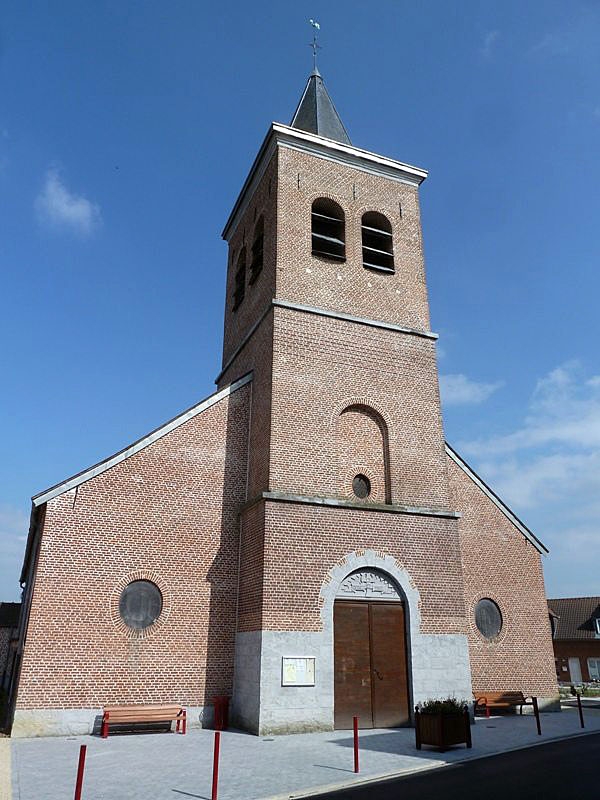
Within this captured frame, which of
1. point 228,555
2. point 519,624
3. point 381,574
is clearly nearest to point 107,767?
point 228,555

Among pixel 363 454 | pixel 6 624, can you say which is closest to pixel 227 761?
pixel 363 454

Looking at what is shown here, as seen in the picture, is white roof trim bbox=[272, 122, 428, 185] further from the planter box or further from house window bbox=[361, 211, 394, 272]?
the planter box

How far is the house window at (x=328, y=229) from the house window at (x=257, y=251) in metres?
1.67

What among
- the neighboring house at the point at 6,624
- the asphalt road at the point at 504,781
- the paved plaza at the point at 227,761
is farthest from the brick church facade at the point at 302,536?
the neighboring house at the point at 6,624

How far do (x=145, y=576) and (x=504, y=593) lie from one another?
9.84 meters

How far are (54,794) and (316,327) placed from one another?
439 inches

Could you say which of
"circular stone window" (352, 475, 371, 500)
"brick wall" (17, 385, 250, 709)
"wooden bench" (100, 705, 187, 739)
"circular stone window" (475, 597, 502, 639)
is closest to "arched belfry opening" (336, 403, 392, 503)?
"circular stone window" (352, 475, 371, 500)

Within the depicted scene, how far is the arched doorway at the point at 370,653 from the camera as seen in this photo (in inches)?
491

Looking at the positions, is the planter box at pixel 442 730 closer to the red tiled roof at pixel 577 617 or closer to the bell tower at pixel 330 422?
the bell tower at pixel 330 422

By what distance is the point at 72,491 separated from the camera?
43.1 ft

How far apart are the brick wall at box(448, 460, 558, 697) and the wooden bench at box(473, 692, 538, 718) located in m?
0.54

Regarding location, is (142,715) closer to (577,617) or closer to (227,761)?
(227,761)

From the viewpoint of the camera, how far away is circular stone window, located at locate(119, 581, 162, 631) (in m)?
12.9

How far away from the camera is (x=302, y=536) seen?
1307 cm
